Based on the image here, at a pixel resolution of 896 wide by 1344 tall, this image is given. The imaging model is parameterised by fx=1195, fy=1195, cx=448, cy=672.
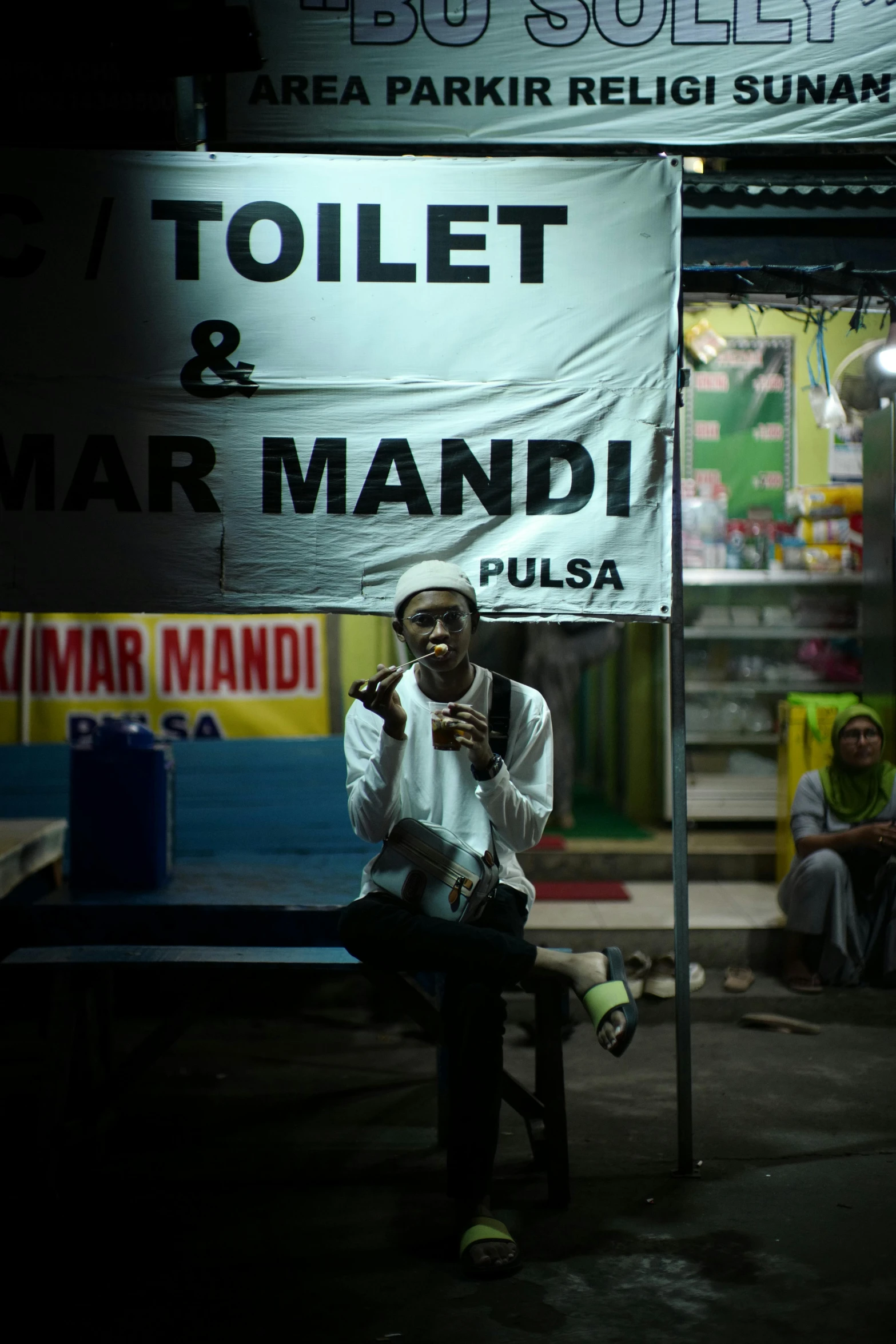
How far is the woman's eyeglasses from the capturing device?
6223 millimetres

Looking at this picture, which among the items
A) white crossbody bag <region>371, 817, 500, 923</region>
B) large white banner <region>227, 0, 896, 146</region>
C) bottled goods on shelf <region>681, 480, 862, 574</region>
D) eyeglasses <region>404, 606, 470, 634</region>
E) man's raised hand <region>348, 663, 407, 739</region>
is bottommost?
white crossbody bag <region>371, 817, 500, 923</region>

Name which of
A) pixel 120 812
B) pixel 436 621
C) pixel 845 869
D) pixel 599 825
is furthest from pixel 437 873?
pixel 599 825

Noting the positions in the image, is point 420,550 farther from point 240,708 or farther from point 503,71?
point 240,708

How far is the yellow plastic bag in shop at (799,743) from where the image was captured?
700 centimetres

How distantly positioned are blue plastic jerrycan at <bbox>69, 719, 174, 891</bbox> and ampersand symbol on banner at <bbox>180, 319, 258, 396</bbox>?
1932 millimetres

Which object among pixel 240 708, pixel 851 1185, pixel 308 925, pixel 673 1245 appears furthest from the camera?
pixel 240 708

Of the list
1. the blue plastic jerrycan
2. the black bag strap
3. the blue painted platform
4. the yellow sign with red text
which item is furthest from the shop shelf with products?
the black bag strap

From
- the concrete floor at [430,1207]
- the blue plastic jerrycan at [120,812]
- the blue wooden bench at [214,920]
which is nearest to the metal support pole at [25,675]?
the blue wooden bench at [214,920]

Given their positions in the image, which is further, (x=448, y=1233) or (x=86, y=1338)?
(x=448, y=1233)

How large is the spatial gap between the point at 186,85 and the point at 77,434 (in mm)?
1292

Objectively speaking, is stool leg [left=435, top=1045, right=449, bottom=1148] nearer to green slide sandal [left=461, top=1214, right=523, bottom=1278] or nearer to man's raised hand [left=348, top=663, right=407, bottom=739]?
green slide sandal [left=461, top=1214, right=523, bottom=1278]

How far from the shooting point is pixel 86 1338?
3.13 m

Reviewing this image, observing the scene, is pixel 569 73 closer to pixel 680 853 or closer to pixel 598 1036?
pixel 680 853

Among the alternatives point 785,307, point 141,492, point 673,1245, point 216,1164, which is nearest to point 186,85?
point 141,492
